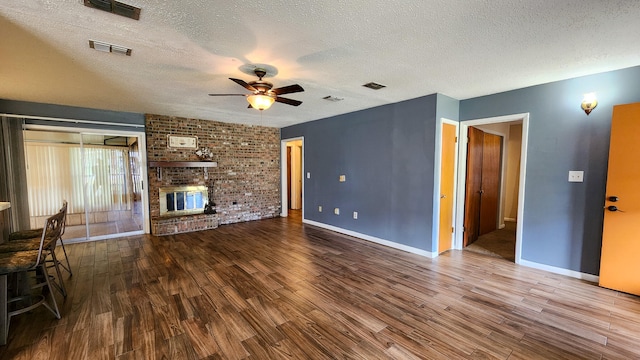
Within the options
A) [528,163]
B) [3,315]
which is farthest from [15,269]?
[528,163]

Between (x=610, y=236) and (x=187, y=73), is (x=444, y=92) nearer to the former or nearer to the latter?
(x=610, y=236)

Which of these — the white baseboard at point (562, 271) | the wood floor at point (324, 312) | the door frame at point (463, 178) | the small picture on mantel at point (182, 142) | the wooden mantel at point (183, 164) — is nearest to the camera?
the wood floor at point (324, 312)

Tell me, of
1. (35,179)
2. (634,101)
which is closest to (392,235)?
(634,101)

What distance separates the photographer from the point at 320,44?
2234 millimetres

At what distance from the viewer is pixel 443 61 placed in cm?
259

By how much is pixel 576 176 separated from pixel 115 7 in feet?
15.7

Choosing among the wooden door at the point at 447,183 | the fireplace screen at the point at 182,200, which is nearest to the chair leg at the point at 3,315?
the fireplace screen at the point at 182,200

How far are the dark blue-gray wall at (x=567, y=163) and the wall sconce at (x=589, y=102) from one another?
0.05 m

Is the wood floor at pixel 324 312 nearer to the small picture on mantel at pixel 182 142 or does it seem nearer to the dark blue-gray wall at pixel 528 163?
the dark blue-gray wall at pixel 528 163

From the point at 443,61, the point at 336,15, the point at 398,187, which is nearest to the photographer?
the point at 336,15

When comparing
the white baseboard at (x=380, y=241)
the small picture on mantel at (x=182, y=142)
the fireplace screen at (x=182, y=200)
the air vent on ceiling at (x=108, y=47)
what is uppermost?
the air vent on ceiling at (x=108, y=47)

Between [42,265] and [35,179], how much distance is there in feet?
11.6

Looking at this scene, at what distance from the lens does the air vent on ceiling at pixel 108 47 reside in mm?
2205

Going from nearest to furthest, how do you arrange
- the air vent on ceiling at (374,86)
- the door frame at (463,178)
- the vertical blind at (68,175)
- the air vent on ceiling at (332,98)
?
the air vent on ceiling at (374,86), the door frame at (463,178), the air vent on ceiling at (332,98), the vertical blind at (68,175)
